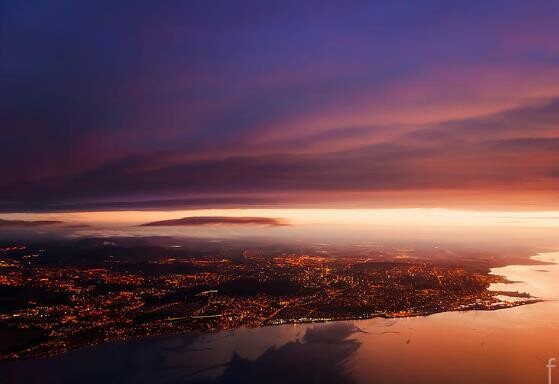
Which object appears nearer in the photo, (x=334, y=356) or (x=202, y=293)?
(x=334, y=356)

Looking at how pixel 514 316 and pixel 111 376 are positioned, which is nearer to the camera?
pixel 111 376

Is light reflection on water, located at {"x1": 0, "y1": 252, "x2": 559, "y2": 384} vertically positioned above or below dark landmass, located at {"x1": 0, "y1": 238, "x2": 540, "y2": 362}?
below

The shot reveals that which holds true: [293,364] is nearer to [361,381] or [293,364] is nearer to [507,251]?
[361,381]

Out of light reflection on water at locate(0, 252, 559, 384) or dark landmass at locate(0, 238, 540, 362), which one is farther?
dark landmass at locate(0, 238, 540, 362)

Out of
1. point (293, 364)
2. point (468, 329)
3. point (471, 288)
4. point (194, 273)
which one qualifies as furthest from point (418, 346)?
point (194, 273)

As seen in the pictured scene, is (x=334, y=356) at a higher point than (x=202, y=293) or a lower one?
lower
